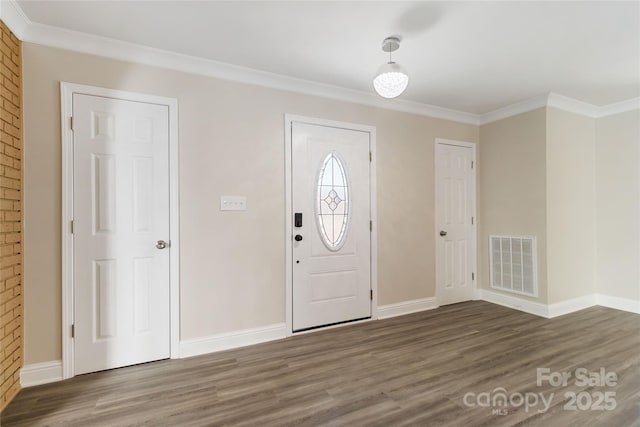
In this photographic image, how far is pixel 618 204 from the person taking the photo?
12.3 feet

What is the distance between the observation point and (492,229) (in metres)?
4.10

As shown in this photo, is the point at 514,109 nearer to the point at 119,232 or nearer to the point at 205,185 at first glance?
the point at 205,185

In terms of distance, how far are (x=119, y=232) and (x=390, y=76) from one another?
246 cm

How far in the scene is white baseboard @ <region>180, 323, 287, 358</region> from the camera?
257 cm

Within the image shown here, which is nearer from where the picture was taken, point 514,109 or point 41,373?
point 41,373

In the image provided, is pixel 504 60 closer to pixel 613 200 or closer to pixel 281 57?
pixel 281 57

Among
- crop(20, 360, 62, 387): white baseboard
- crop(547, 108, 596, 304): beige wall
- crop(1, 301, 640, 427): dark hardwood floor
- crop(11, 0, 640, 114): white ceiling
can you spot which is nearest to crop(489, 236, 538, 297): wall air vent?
crop(547, 108, 596, 304): beige wall

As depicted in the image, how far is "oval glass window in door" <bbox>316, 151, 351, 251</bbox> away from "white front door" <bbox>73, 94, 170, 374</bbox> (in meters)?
1.49

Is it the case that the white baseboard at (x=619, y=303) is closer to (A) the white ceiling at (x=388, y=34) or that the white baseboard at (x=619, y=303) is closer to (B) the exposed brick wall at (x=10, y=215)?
(A) the white ceiling at (x=388, y=34)

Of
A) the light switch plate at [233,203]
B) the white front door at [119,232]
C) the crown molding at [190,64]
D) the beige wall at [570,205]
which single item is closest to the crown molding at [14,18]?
the crown molding at [190,64]

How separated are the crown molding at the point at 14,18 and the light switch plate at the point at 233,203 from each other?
1.79 m

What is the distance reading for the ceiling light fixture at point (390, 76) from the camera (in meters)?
2.16

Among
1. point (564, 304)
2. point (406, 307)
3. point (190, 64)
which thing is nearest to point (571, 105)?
point (564, 304)

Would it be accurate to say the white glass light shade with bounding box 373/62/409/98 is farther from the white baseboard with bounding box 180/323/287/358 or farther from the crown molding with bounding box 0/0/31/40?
the crown molding with bounding box 0/0/31/40
